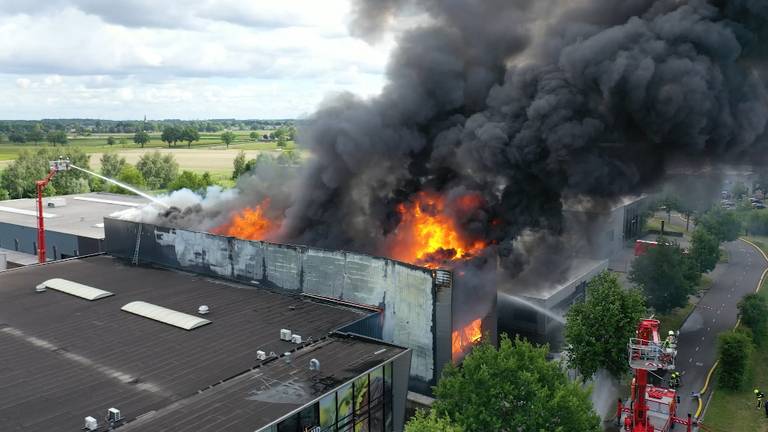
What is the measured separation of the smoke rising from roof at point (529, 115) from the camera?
25.0m

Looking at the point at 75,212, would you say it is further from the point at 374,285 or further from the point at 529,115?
the point at 529,115

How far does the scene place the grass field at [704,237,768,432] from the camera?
90.7ft

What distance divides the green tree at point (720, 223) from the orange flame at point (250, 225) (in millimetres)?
43892

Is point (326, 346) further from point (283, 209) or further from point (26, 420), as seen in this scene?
point (283, 209)

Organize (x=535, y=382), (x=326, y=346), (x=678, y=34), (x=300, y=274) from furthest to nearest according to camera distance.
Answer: (x=300, y=274), (x=678, y=34), (x=326, y=346), (x=535, y=382)

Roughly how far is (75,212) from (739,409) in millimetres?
54859

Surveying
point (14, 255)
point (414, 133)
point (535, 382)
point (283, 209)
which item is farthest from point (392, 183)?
point (14, 255)

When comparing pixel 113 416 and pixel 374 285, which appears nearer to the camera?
pixel 113 416

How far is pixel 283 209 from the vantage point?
3725 cm

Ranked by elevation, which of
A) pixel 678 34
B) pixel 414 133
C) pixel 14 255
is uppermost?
pixel 678 34

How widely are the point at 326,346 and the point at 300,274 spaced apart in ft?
20.6

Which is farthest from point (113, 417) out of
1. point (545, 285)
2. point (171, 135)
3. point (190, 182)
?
point (171, 135)

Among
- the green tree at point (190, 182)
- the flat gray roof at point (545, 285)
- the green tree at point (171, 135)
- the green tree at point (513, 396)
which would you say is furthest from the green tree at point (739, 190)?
the green tree at point (171, 135)

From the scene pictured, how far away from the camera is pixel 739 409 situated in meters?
29.5
